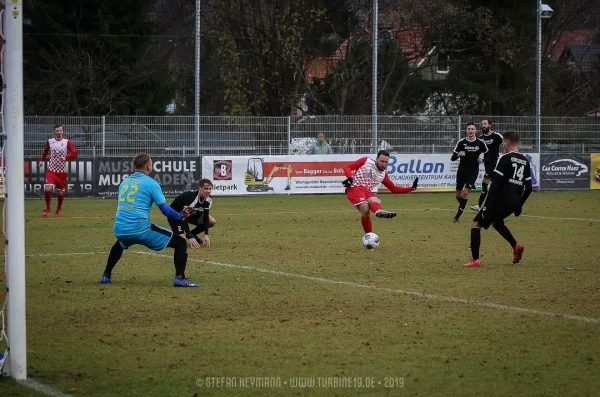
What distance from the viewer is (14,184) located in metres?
6.54

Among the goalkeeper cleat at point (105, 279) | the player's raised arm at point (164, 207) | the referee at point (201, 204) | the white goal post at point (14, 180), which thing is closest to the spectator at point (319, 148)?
the referee at point (201, 204)

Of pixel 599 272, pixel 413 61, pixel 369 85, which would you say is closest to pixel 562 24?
pixel 413 61

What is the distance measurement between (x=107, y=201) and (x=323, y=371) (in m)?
22.4

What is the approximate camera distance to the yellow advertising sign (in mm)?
32750

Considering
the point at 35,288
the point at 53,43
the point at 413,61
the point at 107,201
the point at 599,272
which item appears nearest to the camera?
the point at 35,288

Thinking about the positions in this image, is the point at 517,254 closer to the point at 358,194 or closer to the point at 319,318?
the point at 358,194

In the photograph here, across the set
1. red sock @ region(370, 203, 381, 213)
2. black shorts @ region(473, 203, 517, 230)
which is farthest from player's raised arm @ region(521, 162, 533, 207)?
red sock @ region(370, 203, 381, 213)

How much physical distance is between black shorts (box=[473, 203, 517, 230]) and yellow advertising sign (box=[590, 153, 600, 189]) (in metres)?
21.2

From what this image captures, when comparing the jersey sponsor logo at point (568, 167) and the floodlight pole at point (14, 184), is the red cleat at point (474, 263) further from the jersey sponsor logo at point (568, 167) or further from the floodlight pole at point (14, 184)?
the jersey sponsor logo at point (568, 167)

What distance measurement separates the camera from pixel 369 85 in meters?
44.6

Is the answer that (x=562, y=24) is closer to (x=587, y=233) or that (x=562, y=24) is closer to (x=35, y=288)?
(x=587, y=233)

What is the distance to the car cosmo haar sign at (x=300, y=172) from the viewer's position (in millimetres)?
30016

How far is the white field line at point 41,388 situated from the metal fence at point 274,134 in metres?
23.4

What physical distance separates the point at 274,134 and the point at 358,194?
15474 millimetres
